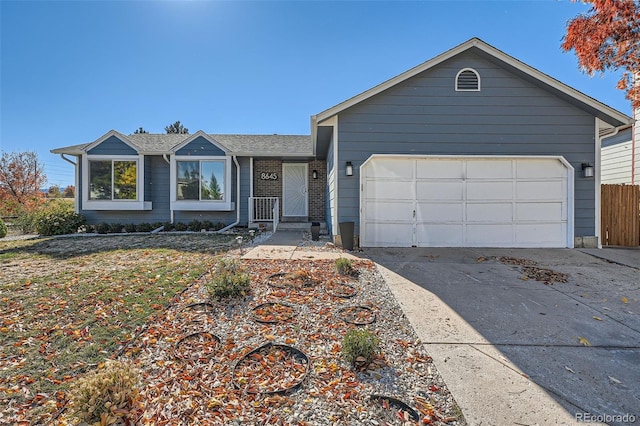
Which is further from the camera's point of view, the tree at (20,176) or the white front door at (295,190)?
the tree at (20,176)

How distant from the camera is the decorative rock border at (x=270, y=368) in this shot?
7.18ft

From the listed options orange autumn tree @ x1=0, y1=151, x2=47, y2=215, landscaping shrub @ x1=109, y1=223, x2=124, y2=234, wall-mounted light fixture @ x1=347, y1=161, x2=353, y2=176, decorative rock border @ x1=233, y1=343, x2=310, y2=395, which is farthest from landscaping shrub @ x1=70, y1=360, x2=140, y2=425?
orange autumn tree @ x1=0, y1=151, x2=47, y2=215

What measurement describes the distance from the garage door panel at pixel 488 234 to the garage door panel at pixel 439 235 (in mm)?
247

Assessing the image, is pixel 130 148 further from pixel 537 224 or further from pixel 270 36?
pixel 537 224

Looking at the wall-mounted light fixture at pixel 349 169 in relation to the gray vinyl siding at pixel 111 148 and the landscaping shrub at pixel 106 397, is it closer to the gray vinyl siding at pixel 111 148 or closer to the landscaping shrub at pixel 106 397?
the landscaping shrub at pixel 106 397

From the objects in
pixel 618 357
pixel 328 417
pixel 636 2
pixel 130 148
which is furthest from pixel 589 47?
pixel 130 148

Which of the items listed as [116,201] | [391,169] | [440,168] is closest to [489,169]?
[440,168]

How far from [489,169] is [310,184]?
23.3 feet

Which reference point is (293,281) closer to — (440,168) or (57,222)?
(440,168)

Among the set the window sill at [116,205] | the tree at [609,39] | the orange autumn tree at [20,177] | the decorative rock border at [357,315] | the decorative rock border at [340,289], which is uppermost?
the tree at [609,39]

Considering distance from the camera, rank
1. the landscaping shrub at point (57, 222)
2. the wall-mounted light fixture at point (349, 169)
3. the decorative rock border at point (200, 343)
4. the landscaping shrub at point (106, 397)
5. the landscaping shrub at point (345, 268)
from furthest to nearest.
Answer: the landscaping shrub at point (57, 222) → the wall-mounted light fixture at point (349, 169) → the landscaping shrub at point (345, 268) → the decorative rock border at point (200, 343) → the landscaping shrub at point (106, 397)

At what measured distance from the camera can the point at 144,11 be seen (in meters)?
8.24

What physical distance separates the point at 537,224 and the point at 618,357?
5.96 m

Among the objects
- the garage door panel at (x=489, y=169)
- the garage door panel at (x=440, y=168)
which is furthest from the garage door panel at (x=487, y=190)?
the garage door panel at (x=440, y=168)
